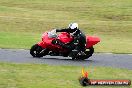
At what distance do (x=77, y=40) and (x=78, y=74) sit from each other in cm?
422

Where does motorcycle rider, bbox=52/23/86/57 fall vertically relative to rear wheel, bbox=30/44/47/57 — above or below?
above

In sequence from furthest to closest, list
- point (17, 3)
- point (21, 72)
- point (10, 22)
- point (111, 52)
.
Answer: point (17, 3), point (10, 22), point (111, 52), point (21, 72)

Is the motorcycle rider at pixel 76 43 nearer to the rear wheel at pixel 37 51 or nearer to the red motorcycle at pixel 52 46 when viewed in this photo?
the red motorcycle at pixel 52 46

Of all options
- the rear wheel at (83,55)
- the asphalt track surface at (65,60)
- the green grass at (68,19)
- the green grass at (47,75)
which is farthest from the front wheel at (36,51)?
the green grass at (68,19)

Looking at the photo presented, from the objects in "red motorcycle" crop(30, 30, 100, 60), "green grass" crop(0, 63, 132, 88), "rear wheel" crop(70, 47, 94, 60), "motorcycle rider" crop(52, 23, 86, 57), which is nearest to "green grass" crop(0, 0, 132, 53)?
"red motorcycle" crop(30, 30, 100, 60)

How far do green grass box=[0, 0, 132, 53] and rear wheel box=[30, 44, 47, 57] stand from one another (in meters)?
4.48

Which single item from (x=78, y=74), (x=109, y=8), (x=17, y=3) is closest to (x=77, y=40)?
(x=78, y=74)

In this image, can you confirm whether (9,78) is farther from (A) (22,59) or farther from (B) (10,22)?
(B) (10,22)

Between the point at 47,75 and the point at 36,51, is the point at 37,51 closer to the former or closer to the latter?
the point at 36,51

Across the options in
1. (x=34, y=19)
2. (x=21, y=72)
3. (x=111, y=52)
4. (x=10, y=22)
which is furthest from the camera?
(x=34, y=19)

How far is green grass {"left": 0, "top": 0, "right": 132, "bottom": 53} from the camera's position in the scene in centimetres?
3195

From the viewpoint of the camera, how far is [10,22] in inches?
1613

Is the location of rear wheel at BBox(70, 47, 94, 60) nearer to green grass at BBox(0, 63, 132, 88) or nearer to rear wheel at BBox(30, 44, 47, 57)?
rear wheel at BBox(30, 44, 47, 57)

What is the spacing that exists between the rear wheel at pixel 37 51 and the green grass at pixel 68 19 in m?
4.48
